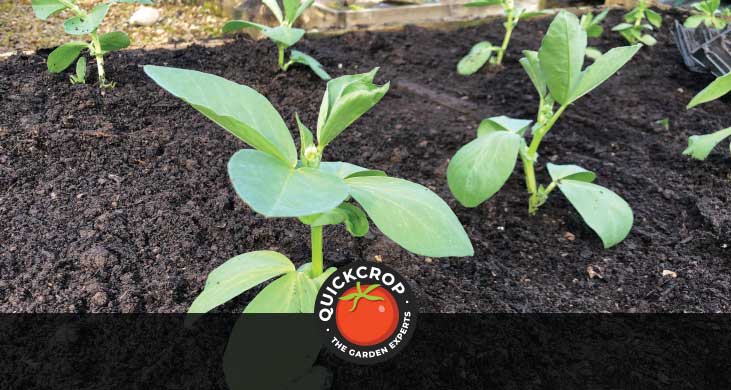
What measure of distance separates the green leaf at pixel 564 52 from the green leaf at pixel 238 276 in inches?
31.3

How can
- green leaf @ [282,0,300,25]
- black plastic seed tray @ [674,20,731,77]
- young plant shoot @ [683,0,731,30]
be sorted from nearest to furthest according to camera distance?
green leaf @ [282,0,300,25] → black plastic seed tray @ [674,20,731,77] → young plant shoot @ [683,0,731,30]

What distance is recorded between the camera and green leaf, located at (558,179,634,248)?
1.36 meters

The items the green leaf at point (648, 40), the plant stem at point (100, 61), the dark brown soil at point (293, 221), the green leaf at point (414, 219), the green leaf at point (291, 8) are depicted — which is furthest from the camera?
the green leaf at point (648, 40)

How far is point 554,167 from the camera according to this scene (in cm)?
152

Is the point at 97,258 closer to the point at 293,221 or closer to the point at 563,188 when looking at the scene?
the point at 293,221

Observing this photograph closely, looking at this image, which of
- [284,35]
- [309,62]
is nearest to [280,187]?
[284,35]

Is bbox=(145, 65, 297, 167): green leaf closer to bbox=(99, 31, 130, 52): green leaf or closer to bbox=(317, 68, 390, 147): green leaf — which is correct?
bbox=(317, 68, 390, 147): green leaf

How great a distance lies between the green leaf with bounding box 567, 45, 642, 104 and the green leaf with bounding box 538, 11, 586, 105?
2 centimetres

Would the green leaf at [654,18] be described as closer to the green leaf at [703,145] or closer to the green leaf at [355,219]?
the green leaf at [703,145]

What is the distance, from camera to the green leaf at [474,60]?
7.80 feet

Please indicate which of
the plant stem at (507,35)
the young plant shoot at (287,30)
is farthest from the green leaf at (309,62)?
the plant stem at (507,35)

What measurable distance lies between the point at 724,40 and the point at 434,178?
1.54m

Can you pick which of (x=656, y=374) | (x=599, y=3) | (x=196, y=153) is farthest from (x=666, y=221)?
(x=599, y=3)

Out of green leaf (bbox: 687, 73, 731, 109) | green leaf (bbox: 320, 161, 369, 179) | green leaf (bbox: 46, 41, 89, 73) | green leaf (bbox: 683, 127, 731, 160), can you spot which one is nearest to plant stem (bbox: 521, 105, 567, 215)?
green leaf (bbox: 687, 73, 731, 109)
